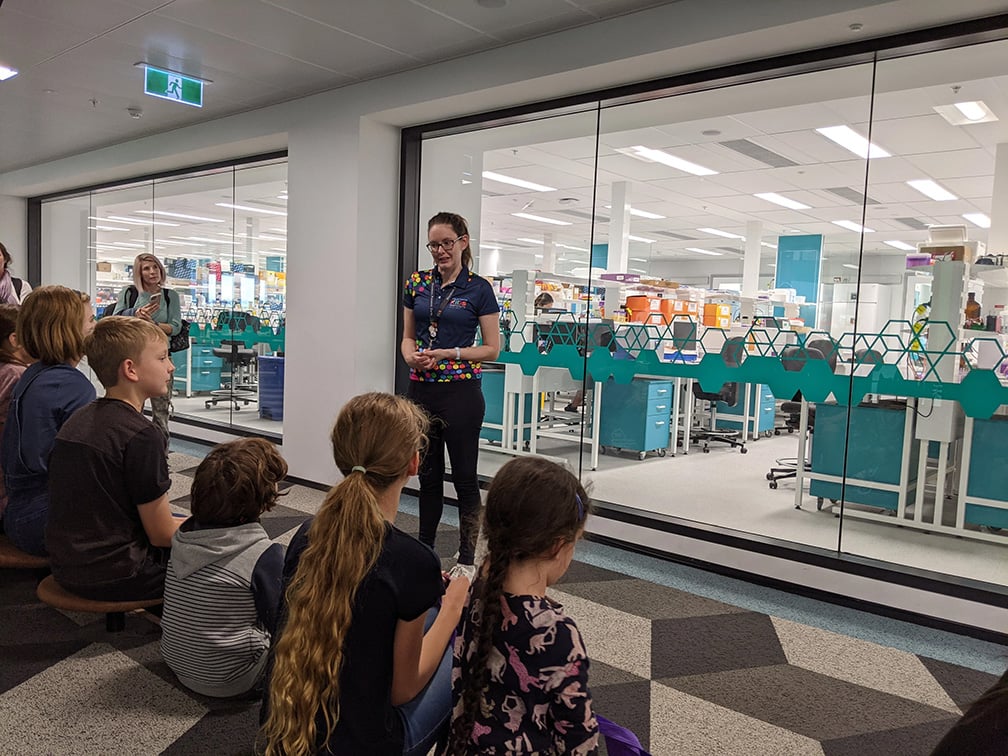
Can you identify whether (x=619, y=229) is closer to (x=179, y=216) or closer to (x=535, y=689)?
(x=179, y=216)

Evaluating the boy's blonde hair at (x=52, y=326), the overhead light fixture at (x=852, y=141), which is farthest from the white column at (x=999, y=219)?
the boy's blonde hair at (x=52, y=326)

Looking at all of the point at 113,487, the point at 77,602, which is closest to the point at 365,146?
the point at 113,487

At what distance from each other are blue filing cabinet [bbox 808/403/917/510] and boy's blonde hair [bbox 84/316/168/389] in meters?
3.18

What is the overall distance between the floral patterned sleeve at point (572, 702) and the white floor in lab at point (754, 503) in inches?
87.6

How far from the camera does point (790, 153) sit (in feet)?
19.2

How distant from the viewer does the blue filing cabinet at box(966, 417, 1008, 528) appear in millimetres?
3318

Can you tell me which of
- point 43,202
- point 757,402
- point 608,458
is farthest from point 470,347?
point 43,202

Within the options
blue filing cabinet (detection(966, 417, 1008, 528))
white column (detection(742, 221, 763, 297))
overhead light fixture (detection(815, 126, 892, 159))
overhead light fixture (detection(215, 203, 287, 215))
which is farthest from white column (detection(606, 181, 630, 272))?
overhead light fixture (detection(215, 203, 287, 215))

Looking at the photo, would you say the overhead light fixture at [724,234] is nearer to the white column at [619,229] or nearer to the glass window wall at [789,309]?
the glass window wall at [789,309]

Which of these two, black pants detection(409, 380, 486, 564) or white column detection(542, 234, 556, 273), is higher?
white column detection(542, 234, 556, 273)

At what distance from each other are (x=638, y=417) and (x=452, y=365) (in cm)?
303

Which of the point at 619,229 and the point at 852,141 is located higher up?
the point at 852,141

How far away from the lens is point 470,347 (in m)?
3.43

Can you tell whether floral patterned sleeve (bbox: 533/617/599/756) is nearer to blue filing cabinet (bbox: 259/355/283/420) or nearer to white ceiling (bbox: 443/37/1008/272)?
white ceiling (bbox: 443/37/1008/272)
